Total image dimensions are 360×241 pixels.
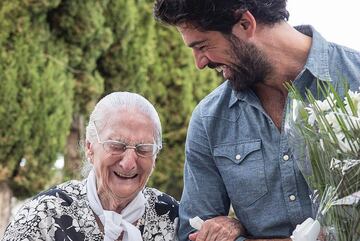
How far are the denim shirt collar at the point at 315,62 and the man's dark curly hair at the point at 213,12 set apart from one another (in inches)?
7.2

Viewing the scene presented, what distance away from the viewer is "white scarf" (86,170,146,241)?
3.38 metres

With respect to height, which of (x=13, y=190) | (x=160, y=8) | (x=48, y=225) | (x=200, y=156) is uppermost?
(x=160, y=8)

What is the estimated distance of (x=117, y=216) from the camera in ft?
11.1

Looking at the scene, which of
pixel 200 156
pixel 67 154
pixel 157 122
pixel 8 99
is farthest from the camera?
pixel 67 154

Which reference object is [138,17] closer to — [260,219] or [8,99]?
[8,99]

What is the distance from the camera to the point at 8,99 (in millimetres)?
8148

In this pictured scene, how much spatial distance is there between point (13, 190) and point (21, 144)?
1.63ft

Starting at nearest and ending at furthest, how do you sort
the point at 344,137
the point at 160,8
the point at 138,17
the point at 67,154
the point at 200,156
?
1. the point at 344,137
2. the point at 160,8
3. the point at 200,156
4. the point at 67,154
5. the point at 138,17

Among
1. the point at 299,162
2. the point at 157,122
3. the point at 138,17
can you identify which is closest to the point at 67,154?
the point at 138,17

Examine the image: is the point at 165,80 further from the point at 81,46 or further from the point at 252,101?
the point at 252,101

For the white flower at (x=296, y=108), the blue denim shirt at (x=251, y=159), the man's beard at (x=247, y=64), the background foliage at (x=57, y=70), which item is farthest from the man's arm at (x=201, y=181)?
the background foliage at (x=57, y=70)

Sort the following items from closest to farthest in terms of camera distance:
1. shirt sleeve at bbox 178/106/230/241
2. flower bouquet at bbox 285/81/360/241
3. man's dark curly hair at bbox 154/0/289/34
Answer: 1. flower bouquet at bbox 285/81/360/241
2. man's dark curly hair at bbox 154/0/289/34
3. shirt sleeve at bbox 178/106/230/241

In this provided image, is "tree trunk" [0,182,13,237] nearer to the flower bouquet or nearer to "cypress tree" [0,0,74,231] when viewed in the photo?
"cypress tree" [0,0,74,231]

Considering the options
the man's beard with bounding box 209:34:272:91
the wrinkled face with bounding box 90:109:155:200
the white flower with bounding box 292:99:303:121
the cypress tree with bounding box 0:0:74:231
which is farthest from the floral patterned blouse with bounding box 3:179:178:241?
the cypress tree with bounding box 0:0:74:231
